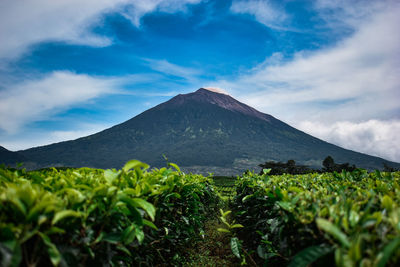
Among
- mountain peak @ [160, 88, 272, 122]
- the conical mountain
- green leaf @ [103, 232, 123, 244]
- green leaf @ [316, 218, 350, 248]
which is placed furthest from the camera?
mountain peak @ [160, 88, 272, 122]

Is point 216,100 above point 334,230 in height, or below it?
above

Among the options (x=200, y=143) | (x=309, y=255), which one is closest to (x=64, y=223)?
(x=309, y=255)

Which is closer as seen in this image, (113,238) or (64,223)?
(64,223)

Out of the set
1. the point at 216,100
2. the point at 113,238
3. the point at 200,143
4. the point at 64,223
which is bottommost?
the point at 113,238

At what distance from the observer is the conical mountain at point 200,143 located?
114000 millimetres

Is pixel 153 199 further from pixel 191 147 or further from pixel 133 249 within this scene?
pixel 191 147

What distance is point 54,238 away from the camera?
1030mm

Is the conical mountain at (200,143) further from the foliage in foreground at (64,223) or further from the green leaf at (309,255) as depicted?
the green leaf at (309,255)

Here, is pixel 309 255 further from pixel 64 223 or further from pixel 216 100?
pixel 216 100

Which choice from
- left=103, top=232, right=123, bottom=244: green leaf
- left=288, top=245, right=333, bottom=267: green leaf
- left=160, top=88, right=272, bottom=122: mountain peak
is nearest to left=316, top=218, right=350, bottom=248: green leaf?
left=288, top=245, right=333, bottom=267: green leaf

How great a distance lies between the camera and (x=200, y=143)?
12731 centimetres

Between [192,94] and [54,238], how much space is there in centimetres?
17343

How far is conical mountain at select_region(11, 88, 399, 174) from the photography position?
114m

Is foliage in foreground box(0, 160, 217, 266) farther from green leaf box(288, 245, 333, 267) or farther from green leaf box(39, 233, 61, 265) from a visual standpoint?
green leaf box(288, 245, 333, 267)
